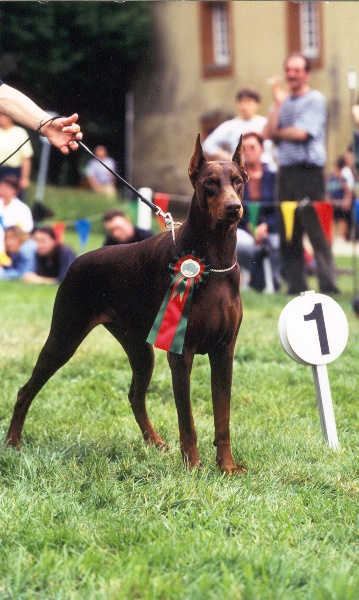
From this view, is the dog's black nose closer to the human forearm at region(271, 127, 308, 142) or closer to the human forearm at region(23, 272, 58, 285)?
the human forearm at region(271, 127, 308, 142)

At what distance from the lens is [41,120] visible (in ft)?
13.2

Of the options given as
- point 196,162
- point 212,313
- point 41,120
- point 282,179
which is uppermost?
point 41,120

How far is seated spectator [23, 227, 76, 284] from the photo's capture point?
11.1 m

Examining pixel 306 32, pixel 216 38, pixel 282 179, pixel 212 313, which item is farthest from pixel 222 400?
pixel 306 32

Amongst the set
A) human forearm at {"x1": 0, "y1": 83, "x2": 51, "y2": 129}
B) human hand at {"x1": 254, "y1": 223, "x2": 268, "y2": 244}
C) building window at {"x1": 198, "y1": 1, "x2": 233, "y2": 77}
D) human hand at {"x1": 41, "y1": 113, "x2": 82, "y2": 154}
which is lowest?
human hand at {"x1": 254, "y1": 223, "x2": 268, "y2": 244}

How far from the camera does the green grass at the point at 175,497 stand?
2.60 m

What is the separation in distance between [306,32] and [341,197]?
4.74 m

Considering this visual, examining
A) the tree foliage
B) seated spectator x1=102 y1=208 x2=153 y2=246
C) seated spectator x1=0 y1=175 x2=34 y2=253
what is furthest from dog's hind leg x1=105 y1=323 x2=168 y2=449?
the tree foliage

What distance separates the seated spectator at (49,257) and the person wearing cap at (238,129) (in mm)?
2609

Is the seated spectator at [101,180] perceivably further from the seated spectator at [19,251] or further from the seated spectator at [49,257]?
Result: the seated spectator at [49,257]

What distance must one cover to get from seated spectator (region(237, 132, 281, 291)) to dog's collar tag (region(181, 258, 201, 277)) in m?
5.60

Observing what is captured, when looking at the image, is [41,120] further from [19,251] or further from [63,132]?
[19,251]

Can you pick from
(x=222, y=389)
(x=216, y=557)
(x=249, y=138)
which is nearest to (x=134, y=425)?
(x=222, y=389)

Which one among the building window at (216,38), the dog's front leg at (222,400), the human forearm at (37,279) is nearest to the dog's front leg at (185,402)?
the dog's front leg at (222,400)
